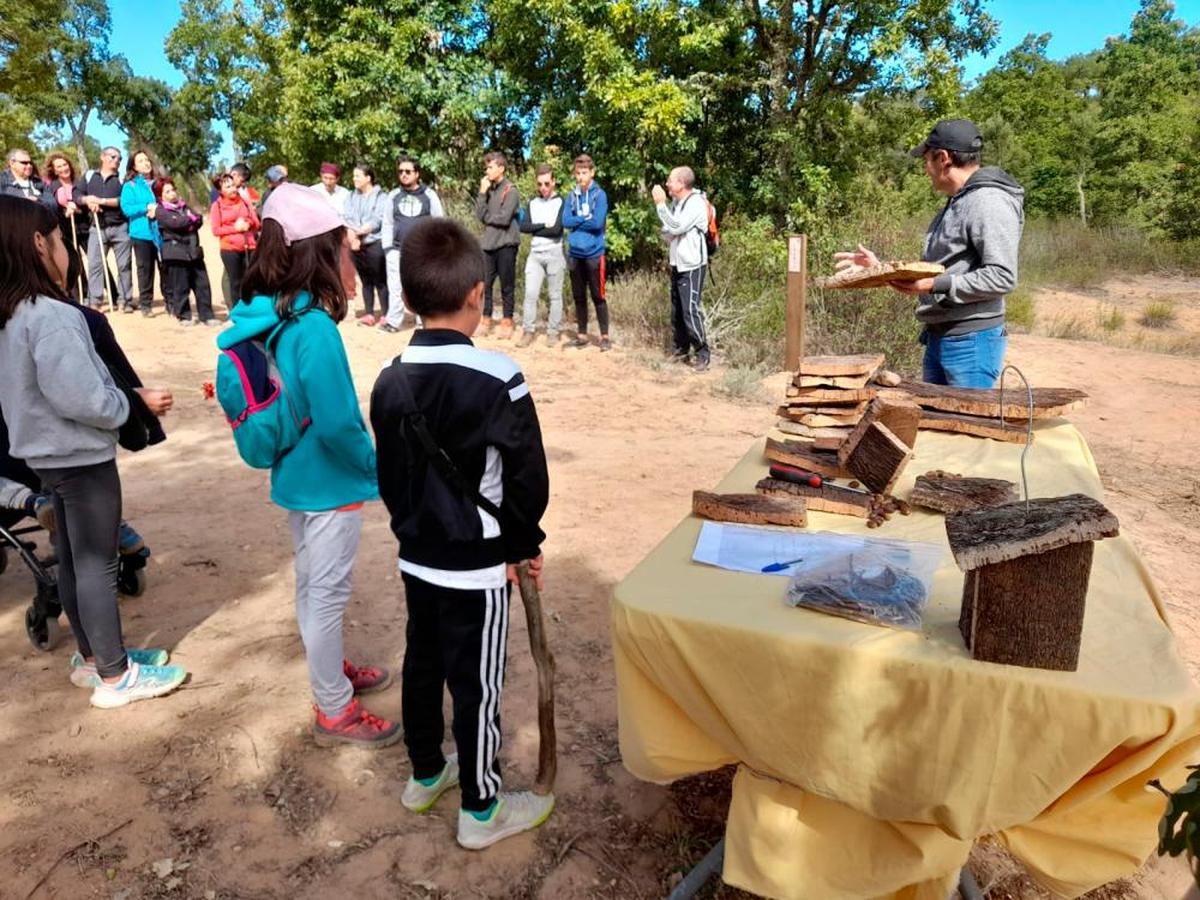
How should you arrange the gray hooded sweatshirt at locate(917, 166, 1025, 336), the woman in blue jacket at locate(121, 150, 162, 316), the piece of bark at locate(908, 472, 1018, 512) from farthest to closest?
the woman in blue jacket at locate(121, 150, 162, 316) < the gray hooded sweatshirt at locate(917, 166, 1025, 336) < the piece of bark at locate(908, 472, 1018, 512)

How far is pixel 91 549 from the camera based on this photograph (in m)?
2.85

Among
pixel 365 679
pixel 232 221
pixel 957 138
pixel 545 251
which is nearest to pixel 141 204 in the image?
pixel 232 221

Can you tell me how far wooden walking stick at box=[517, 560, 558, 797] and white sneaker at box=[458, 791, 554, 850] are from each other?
45 mm

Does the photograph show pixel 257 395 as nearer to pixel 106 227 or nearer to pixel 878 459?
pixel 878 459

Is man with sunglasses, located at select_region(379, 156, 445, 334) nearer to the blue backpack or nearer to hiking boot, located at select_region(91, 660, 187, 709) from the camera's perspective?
hiking boot, located at select_region(91, 660, 187, 709)

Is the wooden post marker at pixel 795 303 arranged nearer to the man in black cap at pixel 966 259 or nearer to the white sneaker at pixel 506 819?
the man in black cap at pixel 966 259

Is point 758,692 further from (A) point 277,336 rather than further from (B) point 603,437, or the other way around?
(B) point 603,437

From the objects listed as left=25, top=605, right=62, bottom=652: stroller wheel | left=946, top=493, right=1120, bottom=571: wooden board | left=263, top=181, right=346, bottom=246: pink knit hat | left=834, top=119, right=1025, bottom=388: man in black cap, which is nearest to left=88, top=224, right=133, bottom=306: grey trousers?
left=25, top=605, right=62, bottom=652: stroller wheel

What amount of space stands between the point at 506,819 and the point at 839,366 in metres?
1.96

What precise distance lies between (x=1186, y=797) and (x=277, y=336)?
2330 millimetres

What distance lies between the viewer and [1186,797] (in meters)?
1.19

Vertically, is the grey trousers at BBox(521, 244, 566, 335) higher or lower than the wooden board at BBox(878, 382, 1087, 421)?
higher

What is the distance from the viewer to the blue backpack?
7.80 feet

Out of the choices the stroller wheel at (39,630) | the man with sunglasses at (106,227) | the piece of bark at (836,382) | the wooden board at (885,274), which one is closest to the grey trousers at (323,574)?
the stroller wheel at (39,630)
